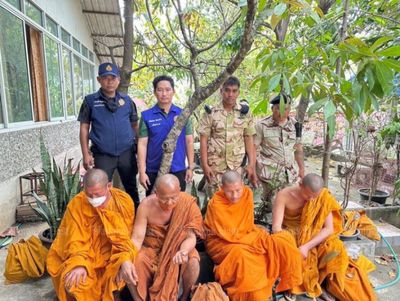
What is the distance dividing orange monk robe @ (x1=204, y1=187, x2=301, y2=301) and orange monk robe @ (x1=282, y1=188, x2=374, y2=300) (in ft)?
0.73

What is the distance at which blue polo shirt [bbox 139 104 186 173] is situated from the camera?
283 centimetres

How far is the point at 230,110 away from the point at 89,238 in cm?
181

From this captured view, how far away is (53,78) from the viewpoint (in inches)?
227

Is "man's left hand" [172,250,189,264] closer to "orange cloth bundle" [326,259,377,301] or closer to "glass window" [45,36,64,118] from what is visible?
"orange cloth bundle" [326,259,377,301]

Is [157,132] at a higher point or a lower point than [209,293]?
higher

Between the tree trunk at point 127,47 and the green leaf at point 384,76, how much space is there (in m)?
2.36

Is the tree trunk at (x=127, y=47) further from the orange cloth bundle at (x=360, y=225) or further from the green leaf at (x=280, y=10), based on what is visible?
the orange cloth bundle at (x=360, y=225)

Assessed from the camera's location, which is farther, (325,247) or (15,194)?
(15,194)

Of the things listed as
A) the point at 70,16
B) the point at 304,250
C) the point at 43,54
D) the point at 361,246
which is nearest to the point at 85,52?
the point at 70,16

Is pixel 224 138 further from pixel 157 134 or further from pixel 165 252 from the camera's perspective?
pixel 165 252

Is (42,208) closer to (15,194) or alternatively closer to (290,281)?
(15,194)

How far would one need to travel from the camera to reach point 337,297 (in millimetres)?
2504

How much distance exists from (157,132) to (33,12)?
3.58 metres

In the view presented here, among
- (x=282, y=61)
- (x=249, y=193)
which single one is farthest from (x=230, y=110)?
(x=282, y=61)
